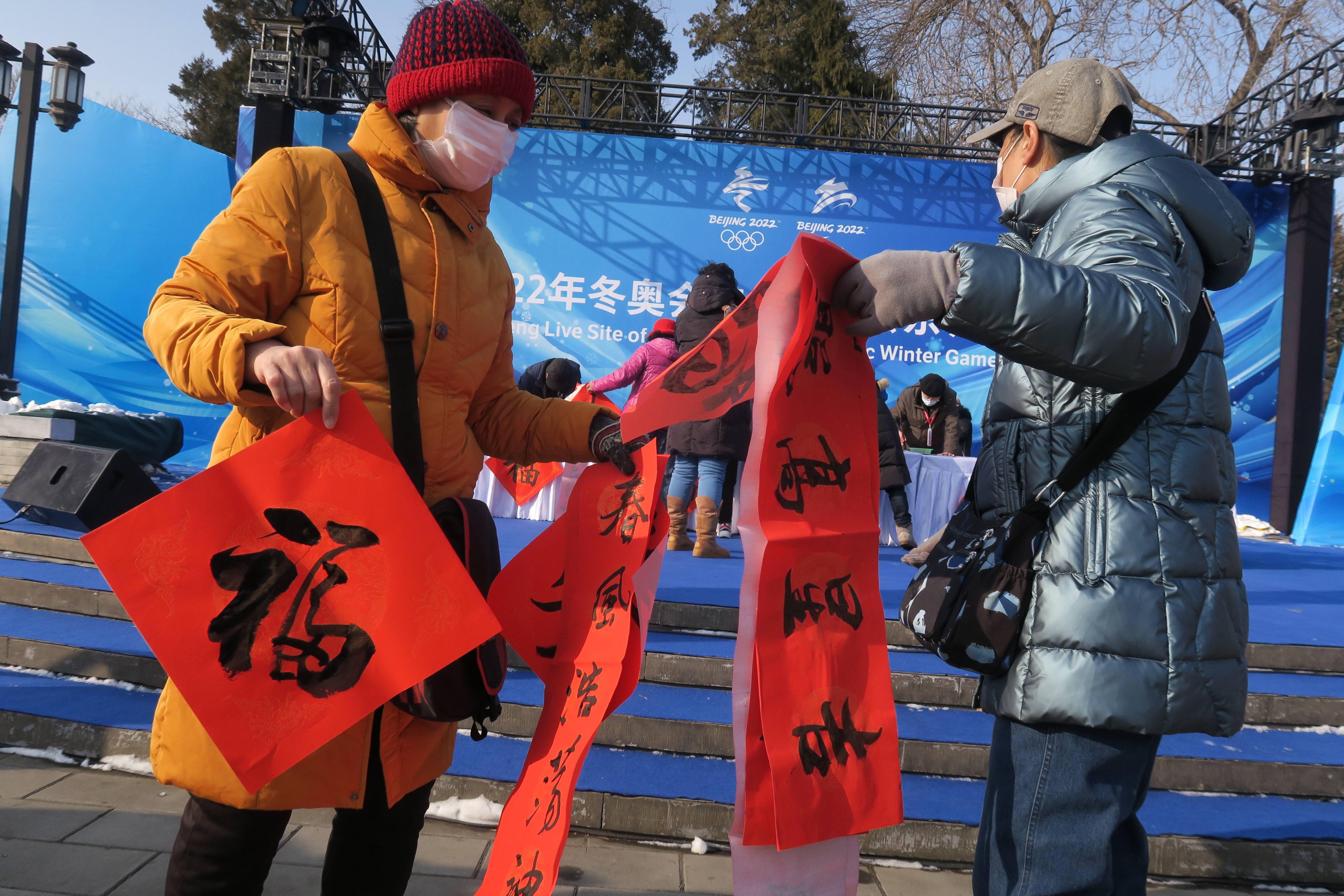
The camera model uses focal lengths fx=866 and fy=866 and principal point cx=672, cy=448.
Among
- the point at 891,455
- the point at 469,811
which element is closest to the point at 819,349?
the point at 469,811

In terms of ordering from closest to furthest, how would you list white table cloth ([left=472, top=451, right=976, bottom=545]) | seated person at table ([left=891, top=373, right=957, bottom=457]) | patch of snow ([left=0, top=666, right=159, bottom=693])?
patch of snow ([left=0, top=666, right=159, bottom=693])
white table cloth ([left=472, top=451, right=976, bottom=545])
seated person at table ([left=891, top=373, right=957, bottom=457])

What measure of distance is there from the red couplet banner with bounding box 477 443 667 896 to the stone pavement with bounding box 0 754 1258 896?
3.45ft

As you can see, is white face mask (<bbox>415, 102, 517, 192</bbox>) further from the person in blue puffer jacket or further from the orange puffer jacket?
the person in blue puffer jacket

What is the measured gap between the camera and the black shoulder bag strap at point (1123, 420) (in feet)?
3.69

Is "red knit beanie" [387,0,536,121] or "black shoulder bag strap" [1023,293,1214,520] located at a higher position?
"red knit beanie" [387,0,536,121]

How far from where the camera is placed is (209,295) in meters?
1.15

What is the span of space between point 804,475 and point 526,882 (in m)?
0.68

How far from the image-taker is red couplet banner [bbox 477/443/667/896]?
123 cm

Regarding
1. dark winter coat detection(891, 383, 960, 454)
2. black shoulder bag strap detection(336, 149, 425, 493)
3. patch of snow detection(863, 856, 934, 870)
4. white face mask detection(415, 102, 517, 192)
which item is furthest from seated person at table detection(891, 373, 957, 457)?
→ black shoulder bag strap detection(336, 149, 425, 493)

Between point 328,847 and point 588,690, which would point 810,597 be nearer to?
point 588,690

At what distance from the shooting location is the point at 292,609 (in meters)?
1.16

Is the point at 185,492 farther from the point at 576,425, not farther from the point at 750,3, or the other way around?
the point at 750,3

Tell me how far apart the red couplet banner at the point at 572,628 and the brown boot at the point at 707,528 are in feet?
12.9

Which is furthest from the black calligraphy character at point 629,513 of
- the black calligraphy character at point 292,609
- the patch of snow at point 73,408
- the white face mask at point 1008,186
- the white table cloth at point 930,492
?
the patch of snow at point 73,408
